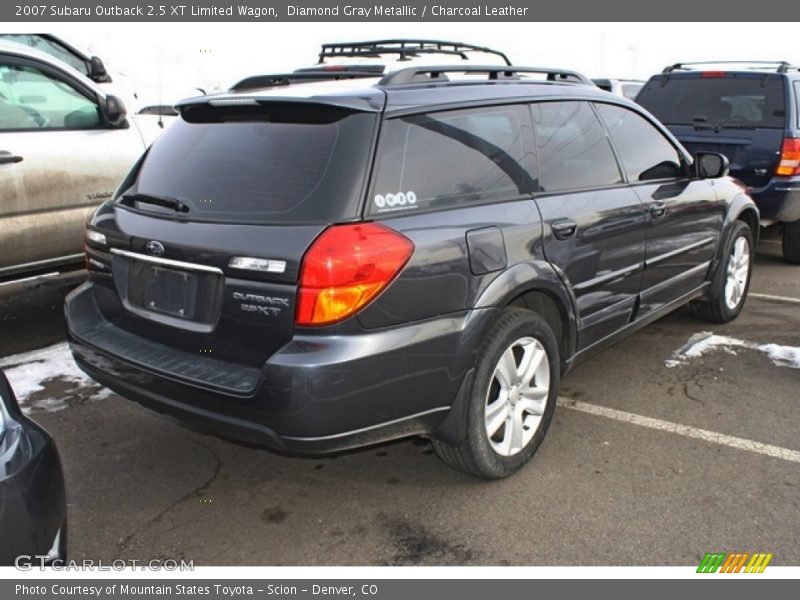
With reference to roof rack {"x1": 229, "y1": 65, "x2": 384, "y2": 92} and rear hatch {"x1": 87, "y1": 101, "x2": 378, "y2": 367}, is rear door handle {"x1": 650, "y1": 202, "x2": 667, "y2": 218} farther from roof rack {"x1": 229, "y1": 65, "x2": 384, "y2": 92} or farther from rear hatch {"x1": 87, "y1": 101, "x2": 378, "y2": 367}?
rear hatch {"x1": 87, "y1": 101, "x2": 378, "y2": 367}

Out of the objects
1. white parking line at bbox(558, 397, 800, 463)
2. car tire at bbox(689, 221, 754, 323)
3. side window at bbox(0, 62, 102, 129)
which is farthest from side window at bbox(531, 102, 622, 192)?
side window at bbox(0, 62, 102, 129)

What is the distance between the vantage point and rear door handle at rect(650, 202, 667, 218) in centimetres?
420

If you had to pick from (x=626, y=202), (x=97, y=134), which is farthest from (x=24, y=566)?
(x=97, y=134)

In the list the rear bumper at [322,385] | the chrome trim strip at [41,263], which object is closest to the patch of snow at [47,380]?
the chrome trim strip at [41,263]

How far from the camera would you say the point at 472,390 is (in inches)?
120

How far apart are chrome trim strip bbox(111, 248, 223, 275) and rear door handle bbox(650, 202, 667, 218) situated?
2534 mm

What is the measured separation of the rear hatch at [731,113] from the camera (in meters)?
6.95

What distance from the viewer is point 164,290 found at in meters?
3.03

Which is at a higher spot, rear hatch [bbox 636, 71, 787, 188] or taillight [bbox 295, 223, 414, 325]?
rear hatch [bbox 636, 71, 787, 188]

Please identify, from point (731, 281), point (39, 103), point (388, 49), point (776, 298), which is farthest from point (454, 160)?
point (388, 49)

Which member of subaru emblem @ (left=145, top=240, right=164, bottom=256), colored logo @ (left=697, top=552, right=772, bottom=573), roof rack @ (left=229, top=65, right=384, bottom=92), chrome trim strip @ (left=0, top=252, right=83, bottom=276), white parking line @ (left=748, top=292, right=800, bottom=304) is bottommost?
colored logo @ (left=697, top=552, right=772, bottom=573)

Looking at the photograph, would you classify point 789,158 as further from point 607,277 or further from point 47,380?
point 47,380

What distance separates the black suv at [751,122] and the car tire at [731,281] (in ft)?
5.20

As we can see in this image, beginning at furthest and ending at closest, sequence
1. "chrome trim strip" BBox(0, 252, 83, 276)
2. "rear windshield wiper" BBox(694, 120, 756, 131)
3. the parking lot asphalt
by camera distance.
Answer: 1. "rear windshield wiper" BBox(694, 120, 756, 131)
2. "chrome trim strip" BBox(0, 252, 83, 276)
3. the parking lot asphalt
